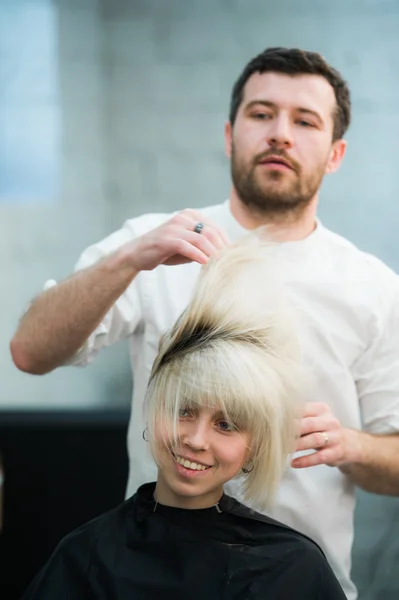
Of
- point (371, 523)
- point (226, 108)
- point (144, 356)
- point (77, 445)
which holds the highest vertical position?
point (226, 108)

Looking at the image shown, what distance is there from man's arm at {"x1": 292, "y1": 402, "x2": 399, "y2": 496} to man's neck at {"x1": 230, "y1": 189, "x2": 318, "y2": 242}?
0.48m

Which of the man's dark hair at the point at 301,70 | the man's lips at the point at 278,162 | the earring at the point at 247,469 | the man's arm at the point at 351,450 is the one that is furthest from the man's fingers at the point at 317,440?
the man's dark hair at the point at 301,70

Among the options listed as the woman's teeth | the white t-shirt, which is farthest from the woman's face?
the white t-shirt

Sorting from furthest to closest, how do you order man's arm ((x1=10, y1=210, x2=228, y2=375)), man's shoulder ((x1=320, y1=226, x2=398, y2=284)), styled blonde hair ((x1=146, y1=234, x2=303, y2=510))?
man's shoulder ((x1=320, y1=226, x2=398, y2=284))
man's arm ((x1=10, y1=210, x2=228, y2=375))
styled blonde hair ((x1=146, y1=234, x2=303, y2=510))

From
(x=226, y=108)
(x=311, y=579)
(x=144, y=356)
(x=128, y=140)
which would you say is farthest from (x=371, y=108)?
(x=311, y=579)

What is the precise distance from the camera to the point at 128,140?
2.54 metres

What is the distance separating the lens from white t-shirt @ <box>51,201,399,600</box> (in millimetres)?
1745

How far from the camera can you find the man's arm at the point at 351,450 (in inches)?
57.0

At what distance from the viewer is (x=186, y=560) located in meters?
A: 1.41

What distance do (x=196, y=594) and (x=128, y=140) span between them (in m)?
1.63

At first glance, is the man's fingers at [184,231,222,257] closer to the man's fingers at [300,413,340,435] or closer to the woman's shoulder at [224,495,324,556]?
the man's fingers at [300,413,340,435]

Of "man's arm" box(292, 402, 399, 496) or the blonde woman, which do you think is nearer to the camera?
the blonde woman

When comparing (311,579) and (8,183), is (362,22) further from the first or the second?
(311,579)

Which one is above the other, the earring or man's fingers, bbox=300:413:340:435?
man's fingers, bbox=300:413:340:435
